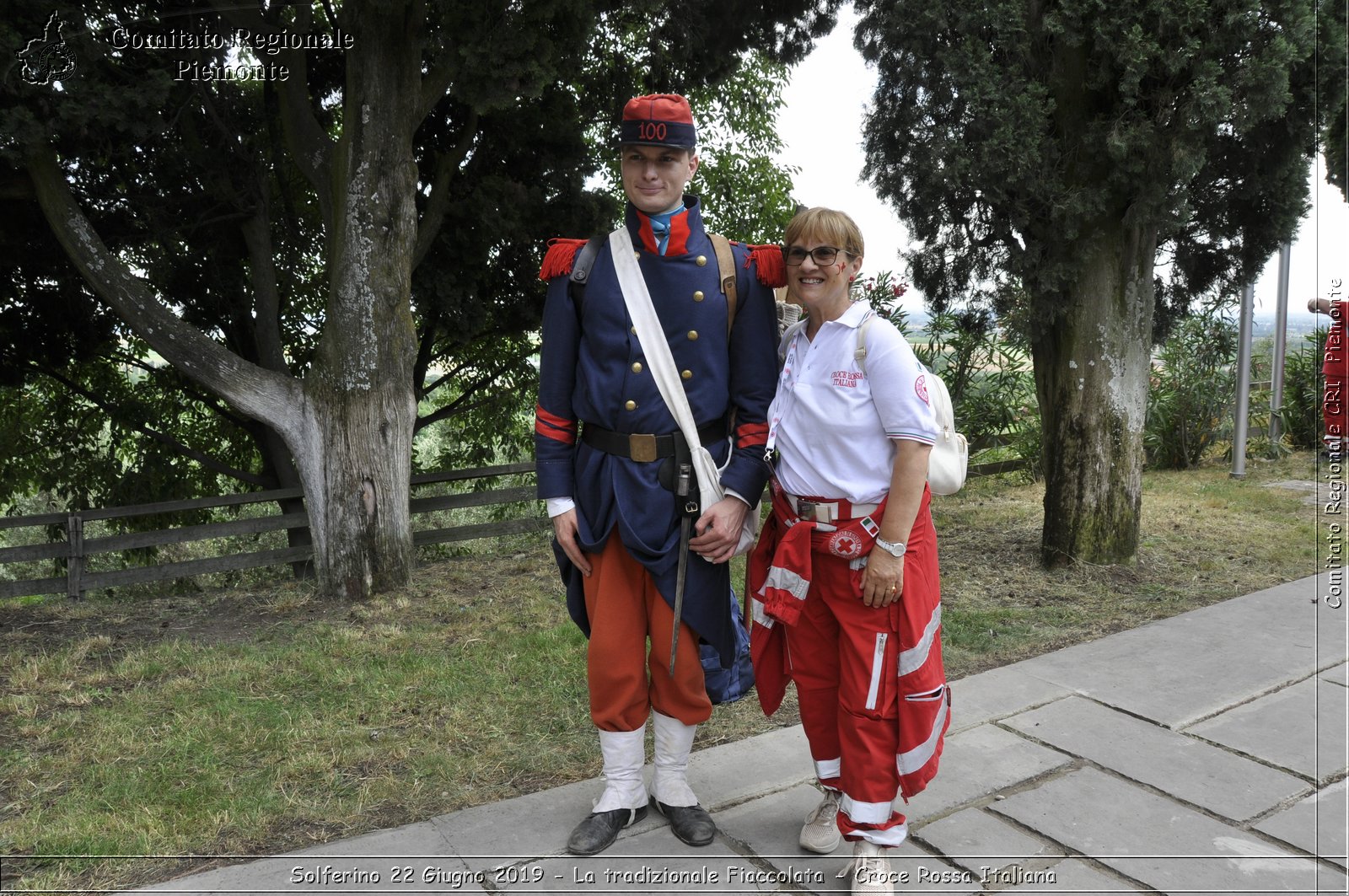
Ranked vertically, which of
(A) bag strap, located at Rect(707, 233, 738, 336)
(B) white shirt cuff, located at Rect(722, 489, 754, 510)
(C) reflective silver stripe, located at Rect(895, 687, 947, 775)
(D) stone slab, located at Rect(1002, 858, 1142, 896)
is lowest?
(D) stone slab, located at Rect(1002, 858, 1142, 896)

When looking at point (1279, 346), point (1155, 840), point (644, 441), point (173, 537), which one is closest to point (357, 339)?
point (173, 537)

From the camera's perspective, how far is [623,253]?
2705mm

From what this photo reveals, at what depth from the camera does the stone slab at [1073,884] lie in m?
2.50

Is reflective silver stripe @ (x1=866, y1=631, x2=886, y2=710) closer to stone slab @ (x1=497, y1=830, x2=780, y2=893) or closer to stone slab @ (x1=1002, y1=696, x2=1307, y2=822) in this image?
stone slab @ (x1=497, y1=830, x2=780, y2=893)

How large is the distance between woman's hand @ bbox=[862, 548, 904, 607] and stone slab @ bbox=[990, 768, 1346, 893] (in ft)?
3.07

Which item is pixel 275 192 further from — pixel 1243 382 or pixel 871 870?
pixel 1243 382

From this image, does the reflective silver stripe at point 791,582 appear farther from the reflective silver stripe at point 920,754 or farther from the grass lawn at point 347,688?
the grass lawn at point 347,688

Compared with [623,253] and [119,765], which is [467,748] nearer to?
[119,765]

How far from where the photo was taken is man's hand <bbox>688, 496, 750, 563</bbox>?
8.73 feet

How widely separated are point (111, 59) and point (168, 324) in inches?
58.2

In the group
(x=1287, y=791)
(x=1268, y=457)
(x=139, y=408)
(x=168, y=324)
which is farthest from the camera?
(x=1268, y=457)

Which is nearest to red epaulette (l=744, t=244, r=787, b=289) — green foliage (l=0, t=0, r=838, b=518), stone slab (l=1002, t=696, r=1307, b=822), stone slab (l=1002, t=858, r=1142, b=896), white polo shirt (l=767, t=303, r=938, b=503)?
white polo shirt (l=767, t=303, r=938, b=503)

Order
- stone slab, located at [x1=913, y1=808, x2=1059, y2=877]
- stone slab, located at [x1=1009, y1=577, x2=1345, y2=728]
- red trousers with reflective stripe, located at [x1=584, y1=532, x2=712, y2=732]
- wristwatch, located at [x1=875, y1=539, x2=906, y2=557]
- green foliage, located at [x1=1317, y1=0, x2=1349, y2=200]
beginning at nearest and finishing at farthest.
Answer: wristwatch, located at [x1=875, y1=539, x2=906, y2=557], stone slab, located at [x1=913, y1=808, x2=1059, y2=877], red trousers with reflective stripe, located at [x1=584, y1=532, x2=712, y2=732], stone slab, located at [x1=1009, y1=577, x2=1345, y2=728], green foliage, located at [x1=1317, y1=0, x2=1349, y2=200]

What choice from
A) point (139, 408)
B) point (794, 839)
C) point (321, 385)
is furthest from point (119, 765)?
point (139, 408)
